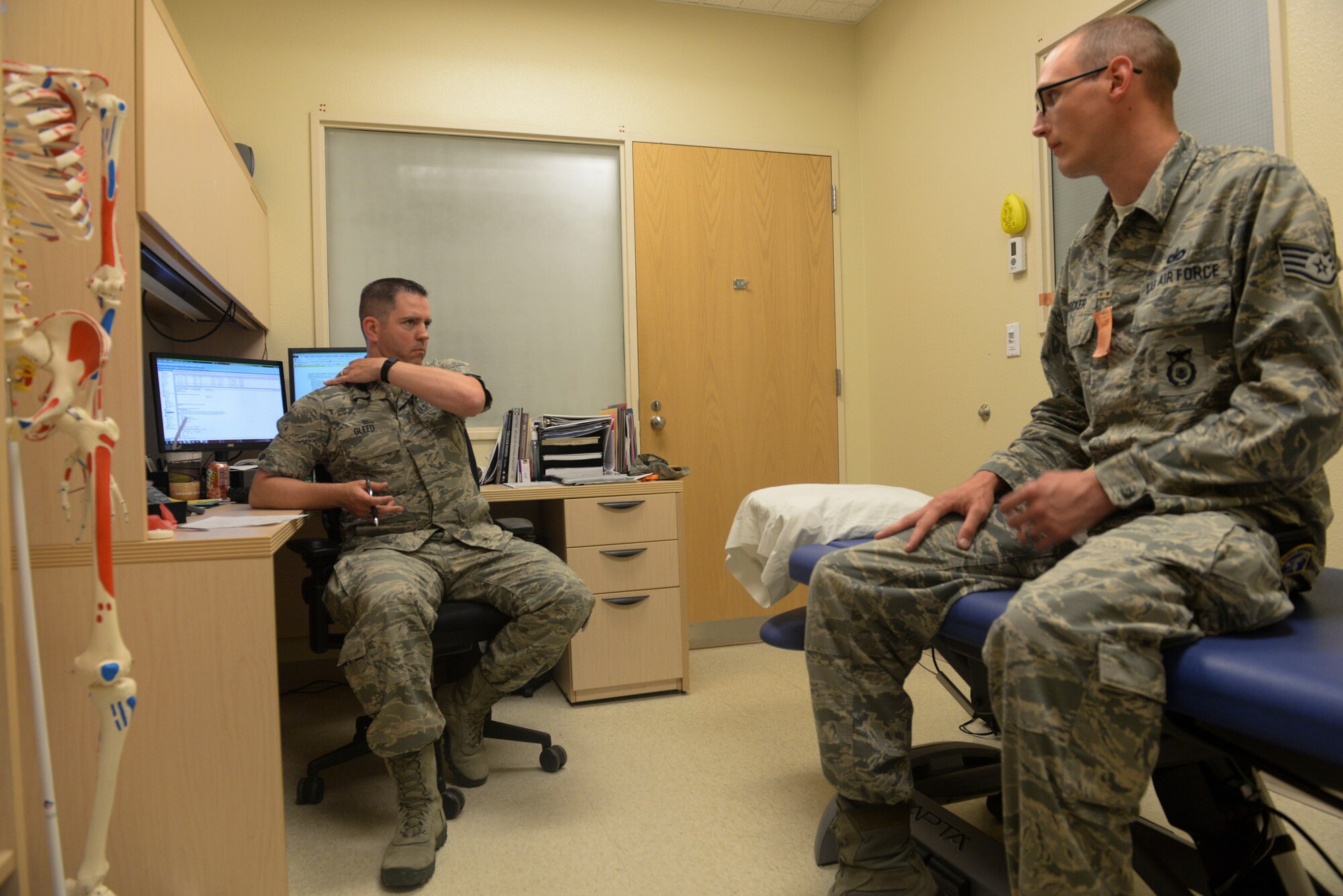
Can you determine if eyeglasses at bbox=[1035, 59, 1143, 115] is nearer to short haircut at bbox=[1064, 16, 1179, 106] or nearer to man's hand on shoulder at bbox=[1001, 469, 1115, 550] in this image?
short haircut at bbox=[1064, 16, 1179, 106]

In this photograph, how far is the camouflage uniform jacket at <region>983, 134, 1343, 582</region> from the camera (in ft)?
3.28

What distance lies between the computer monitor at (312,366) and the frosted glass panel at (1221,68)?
2.31 metres

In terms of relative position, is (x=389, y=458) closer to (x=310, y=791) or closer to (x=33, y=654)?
(x=310, y=791)

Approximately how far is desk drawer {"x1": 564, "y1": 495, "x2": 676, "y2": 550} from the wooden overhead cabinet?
3.89 feet

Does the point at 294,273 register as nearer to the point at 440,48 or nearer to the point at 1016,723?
the point at 440,48

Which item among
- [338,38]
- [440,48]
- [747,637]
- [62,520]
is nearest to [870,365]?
[747,637]

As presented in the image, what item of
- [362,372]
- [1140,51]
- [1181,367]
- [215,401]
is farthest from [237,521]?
[1140,51]

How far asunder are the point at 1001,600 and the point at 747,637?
2302 millimetres

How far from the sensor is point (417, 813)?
1634mm

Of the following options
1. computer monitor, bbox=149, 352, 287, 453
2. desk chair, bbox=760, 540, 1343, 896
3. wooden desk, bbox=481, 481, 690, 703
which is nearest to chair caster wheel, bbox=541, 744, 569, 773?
wooden desk, bbox=481, 481, 690, 703

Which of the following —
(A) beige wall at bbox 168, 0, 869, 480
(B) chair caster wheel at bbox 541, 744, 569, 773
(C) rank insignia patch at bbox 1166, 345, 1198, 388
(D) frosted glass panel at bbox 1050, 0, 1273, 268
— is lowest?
(B) chair caster wheel at bbox 541, 744, 569, 773

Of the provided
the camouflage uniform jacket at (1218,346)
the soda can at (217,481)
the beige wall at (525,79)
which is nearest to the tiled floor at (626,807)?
the soda can at (217,481)

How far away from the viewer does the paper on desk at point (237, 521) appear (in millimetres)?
1558

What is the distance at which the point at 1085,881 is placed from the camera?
0.91 meters
